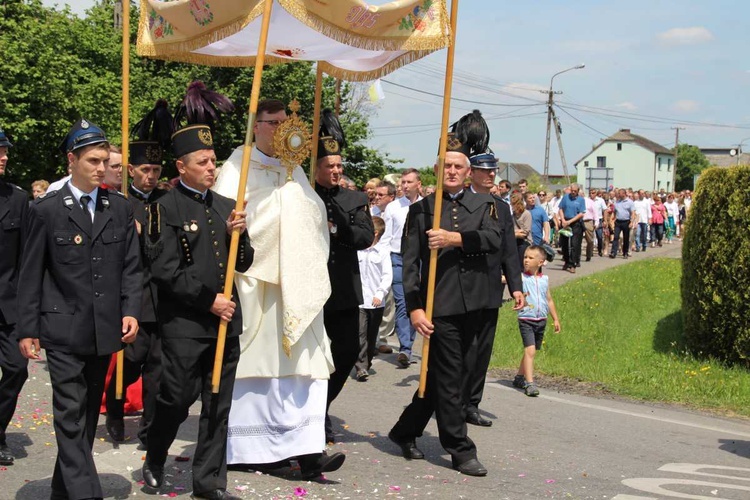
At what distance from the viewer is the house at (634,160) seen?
11058 centimetres

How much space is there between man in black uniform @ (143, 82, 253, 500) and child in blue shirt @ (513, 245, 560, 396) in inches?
172

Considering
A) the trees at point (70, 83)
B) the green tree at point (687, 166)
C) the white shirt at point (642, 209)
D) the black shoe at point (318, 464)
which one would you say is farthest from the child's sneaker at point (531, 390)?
the green tree at point (687, 166)

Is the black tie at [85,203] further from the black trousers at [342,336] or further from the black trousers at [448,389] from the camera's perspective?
the black trousers at [448,389]

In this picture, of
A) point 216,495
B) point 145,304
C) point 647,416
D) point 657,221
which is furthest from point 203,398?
point 657,221

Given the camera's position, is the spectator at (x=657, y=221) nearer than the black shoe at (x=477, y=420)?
No

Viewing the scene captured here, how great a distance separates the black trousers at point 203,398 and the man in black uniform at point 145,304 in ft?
3.96

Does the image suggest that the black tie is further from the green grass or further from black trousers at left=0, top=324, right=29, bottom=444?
the green grass

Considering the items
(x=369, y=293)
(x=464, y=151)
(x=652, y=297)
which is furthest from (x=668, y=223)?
(x=464, y=151)

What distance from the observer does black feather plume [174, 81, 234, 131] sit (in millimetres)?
6062

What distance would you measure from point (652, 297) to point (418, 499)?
12097 mm

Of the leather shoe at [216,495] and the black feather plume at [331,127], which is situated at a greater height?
the black feather plume at [331,127]

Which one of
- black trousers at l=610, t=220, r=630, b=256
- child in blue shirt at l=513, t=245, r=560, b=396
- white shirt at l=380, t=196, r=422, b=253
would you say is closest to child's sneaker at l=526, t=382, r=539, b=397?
child in blue shirt at l=513, t=245, r=560, b=396

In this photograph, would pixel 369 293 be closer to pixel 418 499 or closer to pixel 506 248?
pixel 506 248

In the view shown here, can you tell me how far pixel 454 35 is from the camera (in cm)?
630
